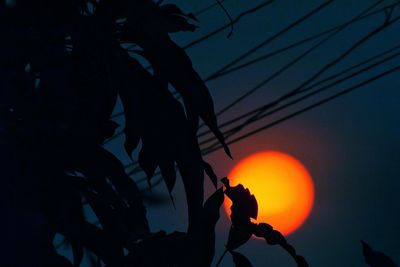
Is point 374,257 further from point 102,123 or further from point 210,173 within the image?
point 102,123

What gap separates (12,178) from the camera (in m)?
1.26

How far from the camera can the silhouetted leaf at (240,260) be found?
151cm

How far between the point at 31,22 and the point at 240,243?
611mm

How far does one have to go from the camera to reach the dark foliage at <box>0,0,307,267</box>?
1.31m

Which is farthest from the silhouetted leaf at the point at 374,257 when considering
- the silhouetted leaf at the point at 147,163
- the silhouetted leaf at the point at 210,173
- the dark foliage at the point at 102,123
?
the silhouetted leaf at the point at 147,163

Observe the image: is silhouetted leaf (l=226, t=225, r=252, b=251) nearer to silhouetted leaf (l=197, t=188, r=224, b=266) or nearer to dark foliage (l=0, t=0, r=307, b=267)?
dark foliage (l=0, t=0, r=307, b=267)

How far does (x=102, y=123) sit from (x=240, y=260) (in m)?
0.42

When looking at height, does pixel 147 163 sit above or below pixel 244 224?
above

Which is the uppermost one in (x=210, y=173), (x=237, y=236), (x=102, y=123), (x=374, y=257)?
(x=102, y=123)

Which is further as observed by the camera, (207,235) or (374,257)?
(374,257)

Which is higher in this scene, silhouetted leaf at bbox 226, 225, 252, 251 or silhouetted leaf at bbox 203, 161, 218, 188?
silhouetted leaf at bbox 203, 161, 218, 188

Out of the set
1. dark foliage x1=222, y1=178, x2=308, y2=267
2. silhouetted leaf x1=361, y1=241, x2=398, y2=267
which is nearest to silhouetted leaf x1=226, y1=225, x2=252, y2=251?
dark foliage x1=222, y1=178, x2=308, y2=267

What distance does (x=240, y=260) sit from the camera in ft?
4.99

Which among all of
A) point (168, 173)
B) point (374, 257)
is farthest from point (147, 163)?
point (374, 257)
